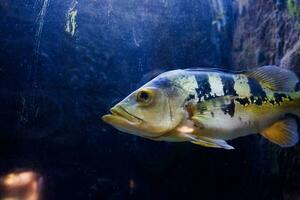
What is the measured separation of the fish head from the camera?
2.23m

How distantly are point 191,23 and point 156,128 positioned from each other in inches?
170

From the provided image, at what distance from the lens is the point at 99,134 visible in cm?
579

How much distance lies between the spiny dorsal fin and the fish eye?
2.61ft

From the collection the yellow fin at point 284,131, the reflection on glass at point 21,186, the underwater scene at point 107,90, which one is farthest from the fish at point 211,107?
the reflection on glass at point 21,186

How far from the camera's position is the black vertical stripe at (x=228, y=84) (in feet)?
8.12

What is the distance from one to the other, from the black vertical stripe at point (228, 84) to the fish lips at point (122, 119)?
2.22 feet

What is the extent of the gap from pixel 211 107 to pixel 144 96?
1.54 ft

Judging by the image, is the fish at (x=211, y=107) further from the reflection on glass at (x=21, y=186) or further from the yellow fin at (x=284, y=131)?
the reflection on glass at (x=21, y=186)

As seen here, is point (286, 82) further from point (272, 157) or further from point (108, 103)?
point (108, 103)

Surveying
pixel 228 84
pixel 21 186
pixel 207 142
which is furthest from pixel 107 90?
pixel 207 142

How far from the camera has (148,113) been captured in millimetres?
2270

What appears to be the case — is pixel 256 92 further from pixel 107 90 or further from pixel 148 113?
pixel 107 90

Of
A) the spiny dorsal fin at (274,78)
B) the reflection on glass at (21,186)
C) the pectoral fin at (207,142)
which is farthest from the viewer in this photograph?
the reflection on glass at (21,186)

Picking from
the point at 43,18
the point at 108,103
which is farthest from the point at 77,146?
the point at 43,18
